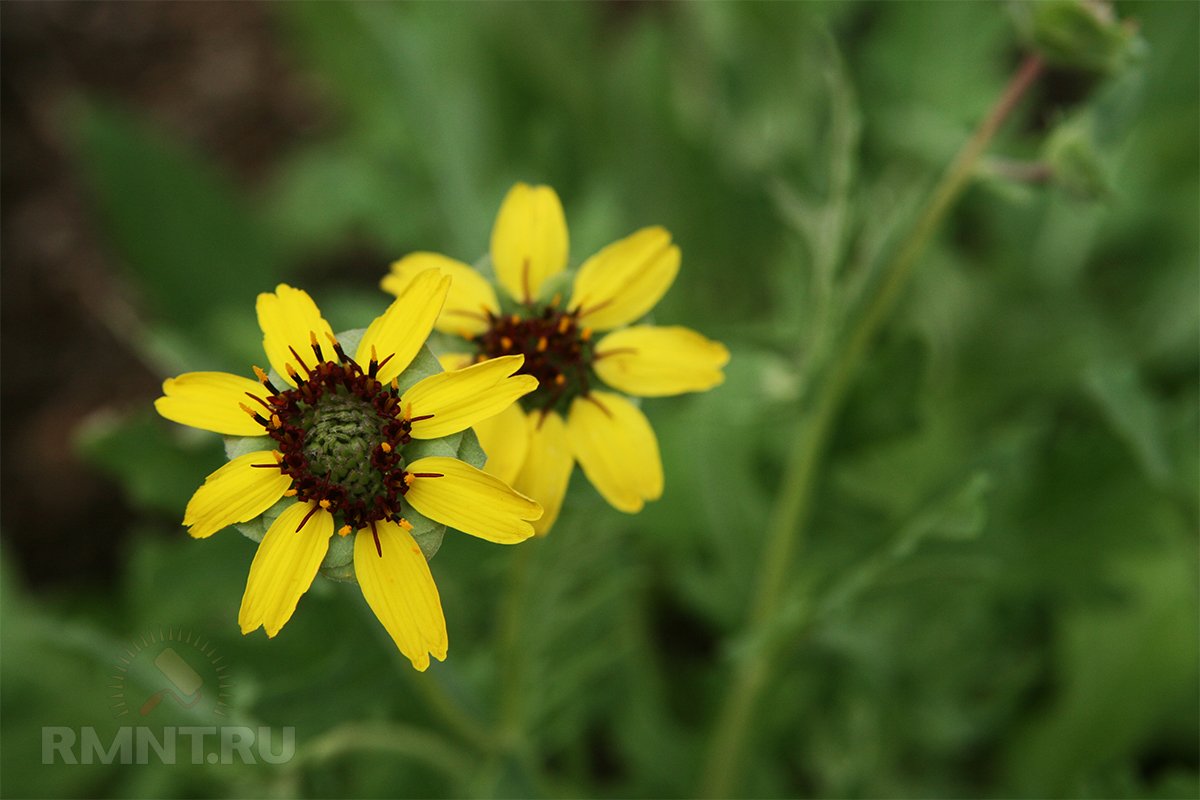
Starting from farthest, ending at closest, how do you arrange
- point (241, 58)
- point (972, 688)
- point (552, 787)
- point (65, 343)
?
point (241, 58), point (65, 343), point (972, 688), point (552, 787)

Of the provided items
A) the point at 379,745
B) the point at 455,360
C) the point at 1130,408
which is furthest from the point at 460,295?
the point at 1130,408

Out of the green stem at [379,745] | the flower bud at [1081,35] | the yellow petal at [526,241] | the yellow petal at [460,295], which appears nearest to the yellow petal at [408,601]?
the yellow petal at [460,295]

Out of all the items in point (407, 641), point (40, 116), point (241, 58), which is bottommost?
point (407, 641)

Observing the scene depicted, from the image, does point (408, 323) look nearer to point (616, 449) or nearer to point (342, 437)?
point (342, 437)

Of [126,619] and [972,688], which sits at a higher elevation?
[126,619]

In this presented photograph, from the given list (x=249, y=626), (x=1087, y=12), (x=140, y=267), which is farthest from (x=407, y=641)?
(x=140, y=267)

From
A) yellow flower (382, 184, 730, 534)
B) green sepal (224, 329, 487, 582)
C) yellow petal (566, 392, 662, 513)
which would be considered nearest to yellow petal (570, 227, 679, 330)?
yellow flower (382, 184, 730, 534)

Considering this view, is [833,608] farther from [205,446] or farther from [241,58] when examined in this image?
[241,58]

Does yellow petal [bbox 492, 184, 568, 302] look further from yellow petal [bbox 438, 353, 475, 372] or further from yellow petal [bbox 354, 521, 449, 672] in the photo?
yellow petal [bbox 354, 521, 449, 672]
